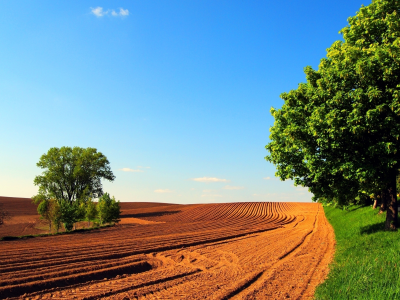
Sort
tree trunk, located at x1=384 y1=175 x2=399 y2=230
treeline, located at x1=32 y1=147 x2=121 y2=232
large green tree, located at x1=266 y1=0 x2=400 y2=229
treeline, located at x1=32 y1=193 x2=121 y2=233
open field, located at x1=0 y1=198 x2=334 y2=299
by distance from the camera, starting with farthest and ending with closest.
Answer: treeline, located at x1=32 y1=147 x2=121 y2=232 → treeline, located at x1=32 y1=193 x2=121 y2=233 → tree trunk, located at x1=384 y1=175 x2=399 y2=230 → large green tree, located at x1=266 y1=0 x2=400 y2=229 → open field, located at x1=0 y1=198 x2=334 y2=299

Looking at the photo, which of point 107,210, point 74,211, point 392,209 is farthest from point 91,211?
point 392,209

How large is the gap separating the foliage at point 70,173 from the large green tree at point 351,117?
49.7m

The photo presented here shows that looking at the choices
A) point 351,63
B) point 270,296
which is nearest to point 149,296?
point 270,296

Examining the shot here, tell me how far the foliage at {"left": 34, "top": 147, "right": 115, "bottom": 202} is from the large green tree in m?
49.7

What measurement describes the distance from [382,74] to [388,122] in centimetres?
243

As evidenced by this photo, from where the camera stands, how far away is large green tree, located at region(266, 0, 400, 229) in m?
13.1

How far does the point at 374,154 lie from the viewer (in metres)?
14.0

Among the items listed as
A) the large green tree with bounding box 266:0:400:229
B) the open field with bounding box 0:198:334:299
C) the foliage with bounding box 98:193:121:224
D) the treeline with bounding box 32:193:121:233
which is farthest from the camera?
the foliage with bounding box 98:193:121:224

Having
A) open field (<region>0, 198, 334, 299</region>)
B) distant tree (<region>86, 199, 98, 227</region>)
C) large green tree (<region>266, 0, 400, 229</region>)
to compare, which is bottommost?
open field (<region>0, 198, 334, 299</region>)

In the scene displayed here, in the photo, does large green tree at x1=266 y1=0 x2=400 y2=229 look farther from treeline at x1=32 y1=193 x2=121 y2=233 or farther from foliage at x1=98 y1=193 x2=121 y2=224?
foliage at x1=98 y1=193 x2=121 y2=224

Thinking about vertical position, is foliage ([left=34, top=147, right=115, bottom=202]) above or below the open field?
above

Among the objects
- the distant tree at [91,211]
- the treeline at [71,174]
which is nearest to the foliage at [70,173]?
the treeline at [71,174]

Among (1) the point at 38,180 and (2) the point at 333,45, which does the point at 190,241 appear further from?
(1) the point at 38,180

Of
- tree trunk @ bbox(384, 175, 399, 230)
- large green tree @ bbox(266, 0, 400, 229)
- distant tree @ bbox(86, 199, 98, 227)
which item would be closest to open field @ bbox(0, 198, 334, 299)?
tree trunk @ bbox(384, 175, 399, 230)
